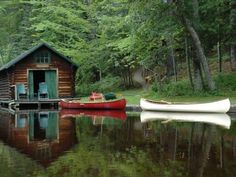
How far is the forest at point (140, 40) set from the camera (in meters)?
28.3

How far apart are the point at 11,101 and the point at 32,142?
72.4 ft

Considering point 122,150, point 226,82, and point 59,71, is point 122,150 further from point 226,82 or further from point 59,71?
point 59,71

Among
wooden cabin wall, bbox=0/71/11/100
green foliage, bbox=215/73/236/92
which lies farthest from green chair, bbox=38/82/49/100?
green foliage, bbox=215/73/236/92

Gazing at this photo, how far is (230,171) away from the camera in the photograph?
9.07 meters

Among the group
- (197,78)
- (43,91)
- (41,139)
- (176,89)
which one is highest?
(197,78)

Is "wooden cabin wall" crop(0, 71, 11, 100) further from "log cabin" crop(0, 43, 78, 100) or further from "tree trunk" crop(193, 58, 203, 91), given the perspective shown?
"tree trunk" crop(193, 58, 203, 91)

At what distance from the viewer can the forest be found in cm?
2828

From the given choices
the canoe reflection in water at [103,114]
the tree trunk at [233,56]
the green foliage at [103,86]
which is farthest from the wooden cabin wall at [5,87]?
the tree trunk at [233,56]

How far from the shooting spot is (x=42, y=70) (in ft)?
122

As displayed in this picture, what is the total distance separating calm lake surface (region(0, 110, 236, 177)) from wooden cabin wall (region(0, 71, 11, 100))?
62.4 ft

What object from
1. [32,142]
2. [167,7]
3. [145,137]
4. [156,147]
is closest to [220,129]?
[145,137]

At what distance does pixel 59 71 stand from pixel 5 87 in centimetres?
521

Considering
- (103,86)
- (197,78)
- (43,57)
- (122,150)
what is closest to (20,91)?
(43,57)

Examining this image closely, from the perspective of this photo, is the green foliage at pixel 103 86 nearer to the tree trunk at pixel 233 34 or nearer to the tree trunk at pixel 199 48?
the tree trunk at pixel 233 34
